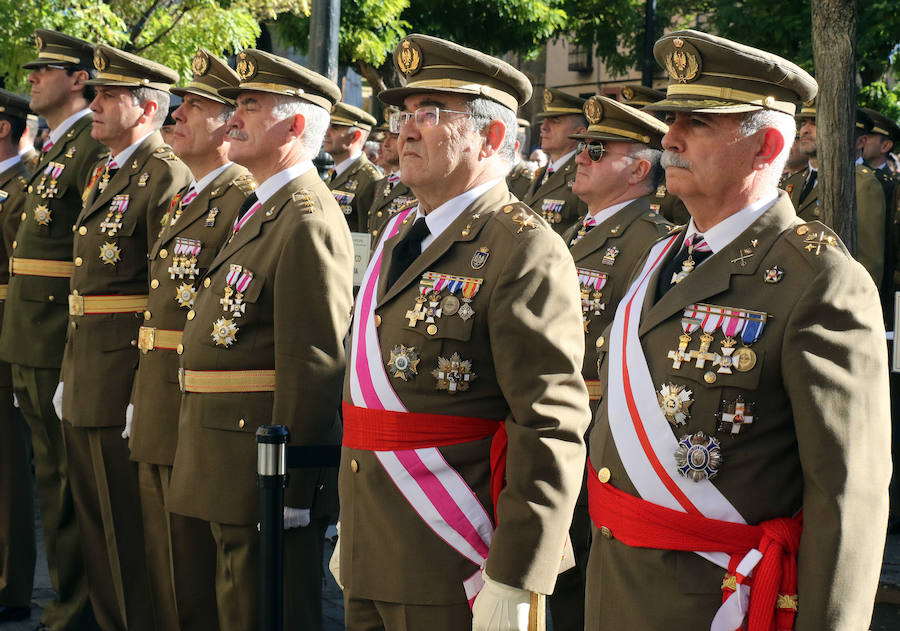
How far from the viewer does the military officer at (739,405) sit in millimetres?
2418

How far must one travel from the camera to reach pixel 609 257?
4652 millimetres

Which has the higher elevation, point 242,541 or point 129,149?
point 129,149

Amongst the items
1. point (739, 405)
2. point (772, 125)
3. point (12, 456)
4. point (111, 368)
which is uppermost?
point (772, 125)

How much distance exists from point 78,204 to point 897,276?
5513mm

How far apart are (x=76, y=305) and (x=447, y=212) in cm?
226

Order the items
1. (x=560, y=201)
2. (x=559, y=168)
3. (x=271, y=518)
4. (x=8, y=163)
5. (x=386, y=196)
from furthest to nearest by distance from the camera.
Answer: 1. (x=386, y=196)
2. (x=559, y=168)
3. (x=560, y=201)
4. (x=8, y=163)
5. (x=271, y=518)

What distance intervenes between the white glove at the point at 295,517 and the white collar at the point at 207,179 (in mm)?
1424

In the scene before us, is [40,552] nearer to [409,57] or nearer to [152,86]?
[152,86]

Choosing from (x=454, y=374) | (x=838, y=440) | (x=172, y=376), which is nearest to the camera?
(x=838, y=440)

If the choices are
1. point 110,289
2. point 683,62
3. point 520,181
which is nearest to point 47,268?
point 110,289

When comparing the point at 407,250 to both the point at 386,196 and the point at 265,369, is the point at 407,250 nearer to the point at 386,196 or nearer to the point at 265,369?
the point at 265,369

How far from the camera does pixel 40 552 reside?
6285 mm

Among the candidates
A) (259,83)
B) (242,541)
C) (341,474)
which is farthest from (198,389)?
(259,83)

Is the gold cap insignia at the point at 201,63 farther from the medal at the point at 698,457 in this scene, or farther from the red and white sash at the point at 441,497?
the medal at the point at 698,457
